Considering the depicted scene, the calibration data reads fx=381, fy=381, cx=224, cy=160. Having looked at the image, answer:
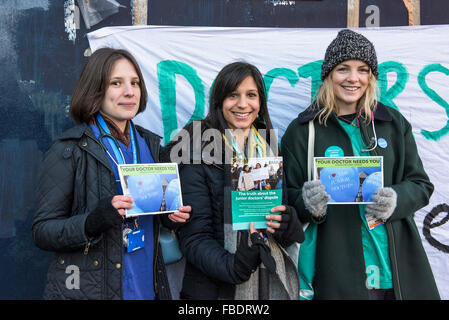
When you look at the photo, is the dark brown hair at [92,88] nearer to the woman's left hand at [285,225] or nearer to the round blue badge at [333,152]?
the woman's left hand at [285,225]

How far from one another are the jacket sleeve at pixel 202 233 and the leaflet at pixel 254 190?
0.18 m

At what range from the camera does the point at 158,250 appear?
7.20 ft

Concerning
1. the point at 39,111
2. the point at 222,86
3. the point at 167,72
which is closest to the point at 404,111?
the point at 222,86

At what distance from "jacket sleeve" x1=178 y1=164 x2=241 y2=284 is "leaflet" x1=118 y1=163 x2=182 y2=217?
12 centimetres

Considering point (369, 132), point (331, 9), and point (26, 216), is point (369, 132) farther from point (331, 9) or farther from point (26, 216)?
point (26, 216)

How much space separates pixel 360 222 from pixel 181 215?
3.48 feet

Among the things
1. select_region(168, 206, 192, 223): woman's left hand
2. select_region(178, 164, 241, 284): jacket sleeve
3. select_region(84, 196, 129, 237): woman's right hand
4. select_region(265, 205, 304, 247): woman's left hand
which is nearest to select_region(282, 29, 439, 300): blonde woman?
select_region(265, 205, 304, 247): woman's left hand

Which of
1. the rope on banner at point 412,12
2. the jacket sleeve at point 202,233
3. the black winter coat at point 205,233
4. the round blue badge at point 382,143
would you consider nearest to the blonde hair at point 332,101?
the round blue badge at point 382,143

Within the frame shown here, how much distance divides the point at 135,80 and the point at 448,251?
2752mm

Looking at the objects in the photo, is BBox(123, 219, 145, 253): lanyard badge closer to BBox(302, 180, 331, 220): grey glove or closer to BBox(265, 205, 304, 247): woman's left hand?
BBox(265, 205, 304, 247): woman's left hand

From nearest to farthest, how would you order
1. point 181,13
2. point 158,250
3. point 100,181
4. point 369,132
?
point 100,181 < point 158,250 < point 369,132 < point 181,13

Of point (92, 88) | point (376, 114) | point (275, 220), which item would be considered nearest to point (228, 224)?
point (275, 220)

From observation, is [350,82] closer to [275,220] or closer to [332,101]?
[332,101]

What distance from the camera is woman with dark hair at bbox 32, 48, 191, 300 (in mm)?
1841
